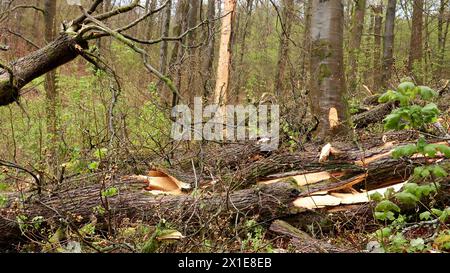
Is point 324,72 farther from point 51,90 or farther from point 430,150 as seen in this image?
point 51,90

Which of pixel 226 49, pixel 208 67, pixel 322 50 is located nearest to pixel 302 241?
pixel 322 50

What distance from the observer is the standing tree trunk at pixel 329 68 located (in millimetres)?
6000

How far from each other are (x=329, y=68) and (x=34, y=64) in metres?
3.64

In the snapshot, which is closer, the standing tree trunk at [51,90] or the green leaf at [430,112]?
the green leaf at [430,112]

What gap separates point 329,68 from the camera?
6.04 m

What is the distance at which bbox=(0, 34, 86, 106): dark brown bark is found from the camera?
4723 mm

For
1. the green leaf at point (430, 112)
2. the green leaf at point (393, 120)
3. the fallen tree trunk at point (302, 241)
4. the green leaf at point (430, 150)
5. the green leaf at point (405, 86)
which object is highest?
the green leaf at point (405, 86)

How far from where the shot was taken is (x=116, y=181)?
4.79 metres

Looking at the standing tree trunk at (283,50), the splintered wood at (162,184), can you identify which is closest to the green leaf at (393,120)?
the splintered wood at (162,184)

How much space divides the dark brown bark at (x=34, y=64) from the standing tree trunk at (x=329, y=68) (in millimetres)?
3050

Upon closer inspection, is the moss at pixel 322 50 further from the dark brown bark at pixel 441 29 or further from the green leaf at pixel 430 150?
the dark brown bark at pixel 441 29

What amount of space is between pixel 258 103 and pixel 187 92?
4.67ft
